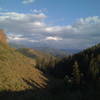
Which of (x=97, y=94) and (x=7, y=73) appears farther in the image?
(x=7, y=73)

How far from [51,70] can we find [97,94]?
95642 millimetres

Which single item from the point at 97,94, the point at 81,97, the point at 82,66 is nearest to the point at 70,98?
the point at 81,97

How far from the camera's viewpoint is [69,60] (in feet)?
368

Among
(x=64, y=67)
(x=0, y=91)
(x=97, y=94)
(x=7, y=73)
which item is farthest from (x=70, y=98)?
(x=64, y=67)

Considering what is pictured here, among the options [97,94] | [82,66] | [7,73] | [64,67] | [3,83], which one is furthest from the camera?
[64,67]

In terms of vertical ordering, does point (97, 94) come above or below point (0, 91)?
above

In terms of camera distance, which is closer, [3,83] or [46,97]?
[46,97]

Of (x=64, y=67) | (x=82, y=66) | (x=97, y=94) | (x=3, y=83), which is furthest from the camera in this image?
(x=64, y=67)

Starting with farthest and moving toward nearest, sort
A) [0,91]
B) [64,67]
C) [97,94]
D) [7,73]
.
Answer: [64,67]
[7,73]
[0,91]
[97,94]

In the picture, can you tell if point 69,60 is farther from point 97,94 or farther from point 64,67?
point 97,94

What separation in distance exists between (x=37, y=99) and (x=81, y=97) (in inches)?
102

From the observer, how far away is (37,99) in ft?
46.0

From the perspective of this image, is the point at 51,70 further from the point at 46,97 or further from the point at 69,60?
the point at 46,97

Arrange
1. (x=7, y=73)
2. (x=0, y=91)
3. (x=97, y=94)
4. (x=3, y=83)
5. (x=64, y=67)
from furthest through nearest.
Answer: (x=64, y=67)
(x=7, y=73)
(x=3, y=83)
(x=0, y=91)
(x=97, y=94)
